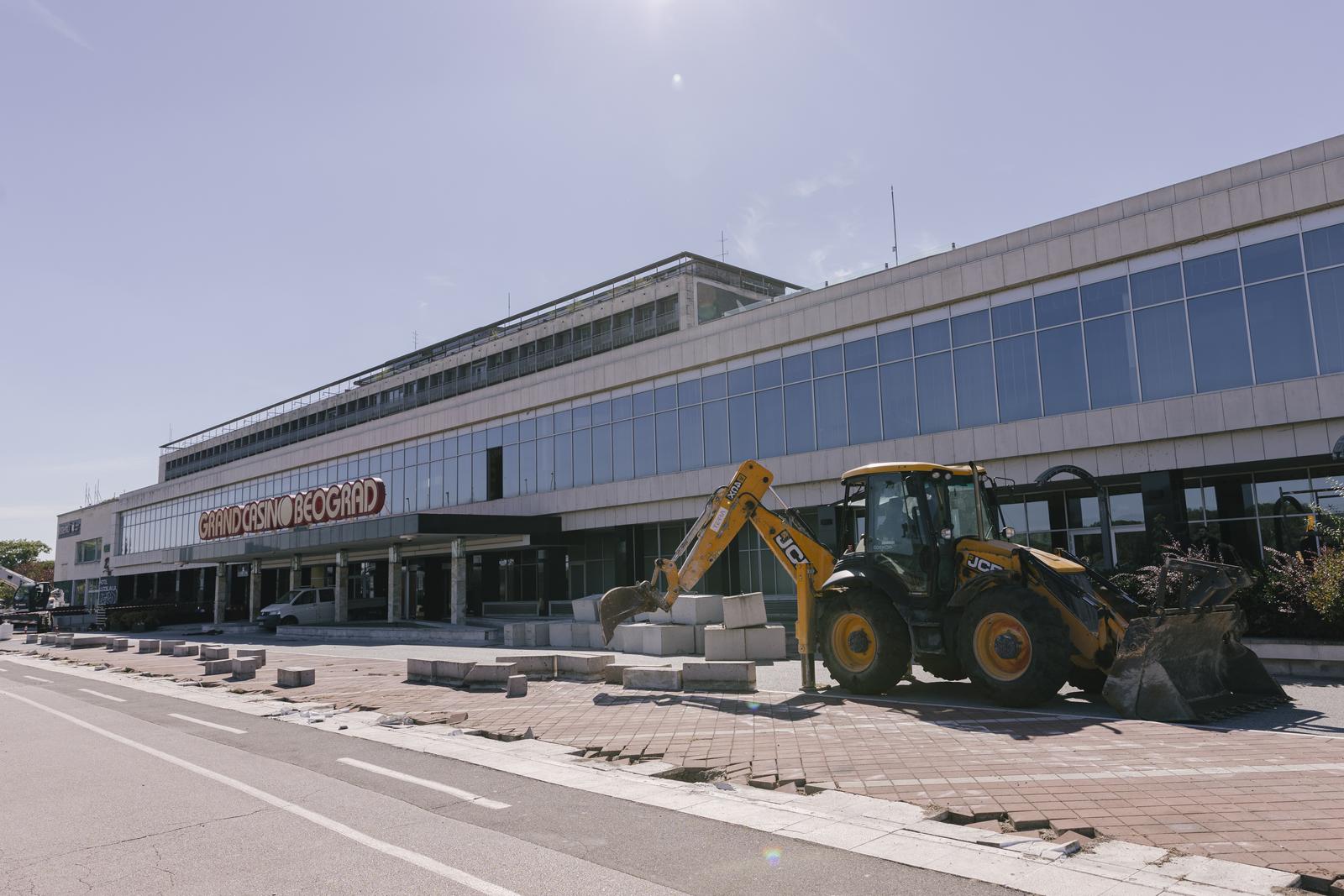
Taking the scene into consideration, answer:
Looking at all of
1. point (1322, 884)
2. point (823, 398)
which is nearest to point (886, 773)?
point (1322, 884)

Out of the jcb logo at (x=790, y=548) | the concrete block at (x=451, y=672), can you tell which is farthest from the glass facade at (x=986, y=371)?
the concrete block at (x=451, y=672)

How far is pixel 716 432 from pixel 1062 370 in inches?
528

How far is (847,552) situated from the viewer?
14.4 m

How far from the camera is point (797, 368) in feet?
104

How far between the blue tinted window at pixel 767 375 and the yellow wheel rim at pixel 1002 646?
21029mm

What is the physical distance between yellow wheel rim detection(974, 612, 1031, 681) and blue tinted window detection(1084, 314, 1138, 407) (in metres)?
14.5

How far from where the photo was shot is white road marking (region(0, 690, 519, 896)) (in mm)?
5461

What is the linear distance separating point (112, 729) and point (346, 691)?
14.5ft

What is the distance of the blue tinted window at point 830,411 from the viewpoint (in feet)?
99.2

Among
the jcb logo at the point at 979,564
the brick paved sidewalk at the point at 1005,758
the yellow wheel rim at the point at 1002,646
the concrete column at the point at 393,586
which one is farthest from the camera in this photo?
the concrete column at the point at 393,586

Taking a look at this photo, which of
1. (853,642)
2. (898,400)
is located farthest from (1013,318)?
(853,642)

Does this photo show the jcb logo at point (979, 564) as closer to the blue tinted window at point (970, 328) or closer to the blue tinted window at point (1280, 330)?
the blue tinted window at point (1280, 330)

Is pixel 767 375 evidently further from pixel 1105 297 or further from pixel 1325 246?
pixel 1325 246

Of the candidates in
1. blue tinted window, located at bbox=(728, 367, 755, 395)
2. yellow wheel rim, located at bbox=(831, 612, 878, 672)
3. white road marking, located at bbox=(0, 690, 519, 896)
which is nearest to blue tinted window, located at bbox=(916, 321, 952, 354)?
blue tinted window, located at bbox=(728, 367, 755, 395)
